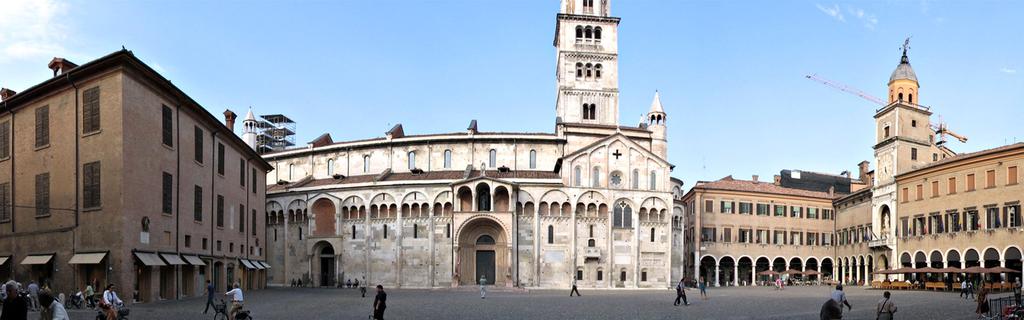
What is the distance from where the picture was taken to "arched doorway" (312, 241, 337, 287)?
6588 centimetres

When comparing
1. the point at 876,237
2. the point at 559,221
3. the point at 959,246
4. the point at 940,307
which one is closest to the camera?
the point at 940,307

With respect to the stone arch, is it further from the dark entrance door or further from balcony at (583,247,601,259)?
balcony at (583,247,601,259)

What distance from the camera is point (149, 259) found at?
3344 cm

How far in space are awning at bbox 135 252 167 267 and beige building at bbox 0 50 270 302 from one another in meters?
0.06

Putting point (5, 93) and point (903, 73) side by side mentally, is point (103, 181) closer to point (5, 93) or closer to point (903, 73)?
point (5, 93)

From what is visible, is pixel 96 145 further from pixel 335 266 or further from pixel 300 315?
pixel 335 266

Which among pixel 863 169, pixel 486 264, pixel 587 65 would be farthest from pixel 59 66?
pixel 863 169

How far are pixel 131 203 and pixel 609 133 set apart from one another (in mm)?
43204

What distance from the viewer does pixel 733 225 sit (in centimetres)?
7681

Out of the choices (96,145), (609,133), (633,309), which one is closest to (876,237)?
(609,133)

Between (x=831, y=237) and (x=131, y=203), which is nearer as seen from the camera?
(x=131, y=203)

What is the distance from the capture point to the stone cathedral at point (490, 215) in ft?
202

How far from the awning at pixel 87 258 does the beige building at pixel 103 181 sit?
0.21 feet

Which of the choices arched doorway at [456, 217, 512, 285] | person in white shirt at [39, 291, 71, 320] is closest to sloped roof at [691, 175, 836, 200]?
arched doorway at [456, 217, 512, 285]
